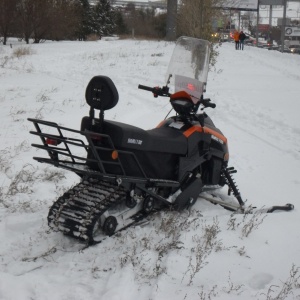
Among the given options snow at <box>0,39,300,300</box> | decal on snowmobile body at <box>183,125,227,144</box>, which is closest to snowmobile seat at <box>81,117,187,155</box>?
decal on snowmobile body at <box>183,125,227,144</box>

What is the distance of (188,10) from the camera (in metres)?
16.7

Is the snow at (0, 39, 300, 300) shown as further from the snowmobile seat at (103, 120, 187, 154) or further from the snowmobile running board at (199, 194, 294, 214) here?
the snowmobile seat at (103, 120, 187, 154)

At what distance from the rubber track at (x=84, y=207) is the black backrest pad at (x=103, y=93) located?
70 centimetres

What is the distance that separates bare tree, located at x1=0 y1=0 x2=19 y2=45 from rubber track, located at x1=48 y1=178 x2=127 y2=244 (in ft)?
107

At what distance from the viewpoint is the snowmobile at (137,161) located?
11.8ft

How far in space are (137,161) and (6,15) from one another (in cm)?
3305

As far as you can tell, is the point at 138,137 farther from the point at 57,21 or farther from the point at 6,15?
the point at 57,21

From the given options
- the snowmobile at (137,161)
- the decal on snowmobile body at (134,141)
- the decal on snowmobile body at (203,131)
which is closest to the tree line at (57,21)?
the snowmobile at (137,161)

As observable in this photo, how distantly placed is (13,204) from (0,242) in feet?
2.57

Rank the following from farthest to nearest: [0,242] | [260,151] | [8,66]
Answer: [8,66] → [260,151] → [0,242]

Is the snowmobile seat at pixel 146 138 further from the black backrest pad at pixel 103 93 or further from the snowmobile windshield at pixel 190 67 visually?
the snowmobile windshield at pixel 190 67

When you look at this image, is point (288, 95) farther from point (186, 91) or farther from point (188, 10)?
point (186, 91)

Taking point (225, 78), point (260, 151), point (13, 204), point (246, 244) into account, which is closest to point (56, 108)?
point (260, 151)

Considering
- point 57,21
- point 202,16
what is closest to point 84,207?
point 202,16
